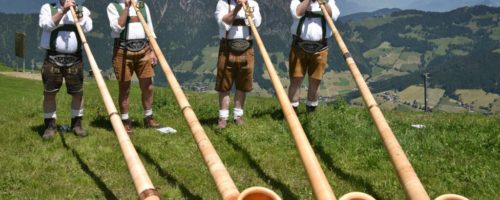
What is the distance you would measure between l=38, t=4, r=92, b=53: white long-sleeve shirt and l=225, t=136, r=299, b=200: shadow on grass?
13.0 feet

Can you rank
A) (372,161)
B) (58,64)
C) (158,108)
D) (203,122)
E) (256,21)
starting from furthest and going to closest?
(158,108), (203,122), (256,21), (58,64), (372,161)

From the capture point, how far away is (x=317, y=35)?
11.7 meters

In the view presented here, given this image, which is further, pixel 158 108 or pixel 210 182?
pixel 158 108

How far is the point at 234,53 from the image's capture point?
11.4 metres

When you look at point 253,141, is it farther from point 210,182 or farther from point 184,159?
point 210,182

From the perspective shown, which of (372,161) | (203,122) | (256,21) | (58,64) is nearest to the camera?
(372,161)

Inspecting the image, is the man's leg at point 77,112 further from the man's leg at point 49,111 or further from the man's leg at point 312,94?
the man's leg at point 312,94

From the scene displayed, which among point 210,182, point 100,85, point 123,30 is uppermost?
point 123,30

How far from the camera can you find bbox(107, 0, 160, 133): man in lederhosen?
35.0 ft

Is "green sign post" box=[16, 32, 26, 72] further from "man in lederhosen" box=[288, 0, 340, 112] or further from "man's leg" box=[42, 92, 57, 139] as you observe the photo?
"man in lederhosen" box=[288, 0, 340, 112]

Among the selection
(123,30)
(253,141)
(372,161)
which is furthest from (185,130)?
(372,161)

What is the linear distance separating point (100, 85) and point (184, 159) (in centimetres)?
279

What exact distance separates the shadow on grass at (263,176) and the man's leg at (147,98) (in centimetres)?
253

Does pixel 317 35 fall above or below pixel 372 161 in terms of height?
above
